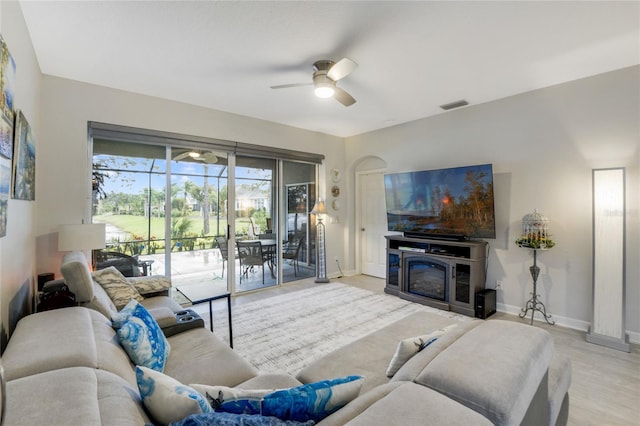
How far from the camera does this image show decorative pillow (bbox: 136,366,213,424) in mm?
888

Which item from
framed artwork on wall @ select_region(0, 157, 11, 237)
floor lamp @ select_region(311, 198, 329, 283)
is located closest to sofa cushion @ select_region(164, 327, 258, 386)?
framed artwork on wall @ select_region(0, 157, 11, 237)

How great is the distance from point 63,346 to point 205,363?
71cm

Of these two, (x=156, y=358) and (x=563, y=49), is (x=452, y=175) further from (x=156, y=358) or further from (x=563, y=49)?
(x=156, y=358)

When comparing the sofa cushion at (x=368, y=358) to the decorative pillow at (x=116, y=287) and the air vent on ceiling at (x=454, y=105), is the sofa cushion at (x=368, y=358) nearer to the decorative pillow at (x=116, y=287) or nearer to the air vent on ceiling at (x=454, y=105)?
the decorative pillow at (x=116, y=287)

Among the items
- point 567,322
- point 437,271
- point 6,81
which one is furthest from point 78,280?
point 567,322

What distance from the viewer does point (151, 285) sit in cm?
292

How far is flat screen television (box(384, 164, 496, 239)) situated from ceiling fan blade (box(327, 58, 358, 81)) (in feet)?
7.18

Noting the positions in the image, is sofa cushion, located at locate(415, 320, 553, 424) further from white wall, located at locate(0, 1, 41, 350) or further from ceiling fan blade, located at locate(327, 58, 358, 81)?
white wall, located at locate(0, 1, 41, 350)

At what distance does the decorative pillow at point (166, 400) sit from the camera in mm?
888

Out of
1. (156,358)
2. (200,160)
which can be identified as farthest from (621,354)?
(200,160)

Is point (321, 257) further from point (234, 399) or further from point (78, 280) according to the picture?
point (234, 399)

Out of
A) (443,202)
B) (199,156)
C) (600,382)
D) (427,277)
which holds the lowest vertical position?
(600,382)

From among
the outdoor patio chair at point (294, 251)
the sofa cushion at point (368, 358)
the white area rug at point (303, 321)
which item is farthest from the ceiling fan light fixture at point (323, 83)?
the outdoor patio chair at point (294, 251)

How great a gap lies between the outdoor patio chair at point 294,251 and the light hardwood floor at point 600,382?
147 inches
